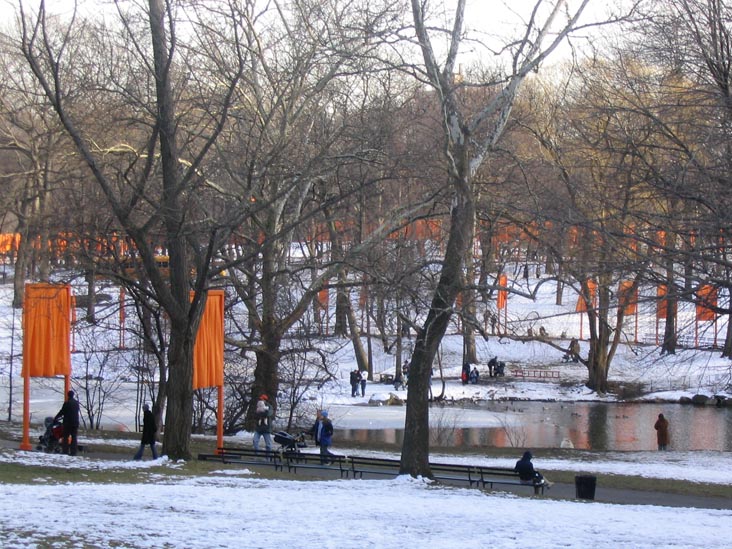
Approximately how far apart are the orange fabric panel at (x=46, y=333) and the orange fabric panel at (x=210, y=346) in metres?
3.17

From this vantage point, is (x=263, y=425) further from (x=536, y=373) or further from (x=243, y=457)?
(x=536, y=373)

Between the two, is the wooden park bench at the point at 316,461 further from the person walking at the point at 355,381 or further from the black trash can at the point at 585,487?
the person walking at the point at 355,381

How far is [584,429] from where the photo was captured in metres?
34.2

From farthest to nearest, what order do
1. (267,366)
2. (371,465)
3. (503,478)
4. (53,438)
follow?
(267,366), (53,438), (371,465), (503,478)

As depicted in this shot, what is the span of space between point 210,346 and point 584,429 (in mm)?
19099

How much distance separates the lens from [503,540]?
8.77m

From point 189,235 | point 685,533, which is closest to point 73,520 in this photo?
point 685,533

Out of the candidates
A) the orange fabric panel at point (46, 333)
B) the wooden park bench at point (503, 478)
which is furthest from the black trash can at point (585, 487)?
the orange fabric panel at point (46, 333)

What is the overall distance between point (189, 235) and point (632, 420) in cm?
2487

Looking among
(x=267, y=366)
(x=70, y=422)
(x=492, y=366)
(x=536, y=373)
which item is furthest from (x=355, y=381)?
(x=70, y=422)

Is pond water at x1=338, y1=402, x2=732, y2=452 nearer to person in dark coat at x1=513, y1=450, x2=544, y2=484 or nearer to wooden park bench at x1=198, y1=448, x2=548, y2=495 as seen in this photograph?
wooden park bench at x1=198, y1=448, x2=548, y2=495

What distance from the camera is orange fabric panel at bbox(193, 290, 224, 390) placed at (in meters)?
19.2

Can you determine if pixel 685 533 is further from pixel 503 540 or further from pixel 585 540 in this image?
pixel 503 540

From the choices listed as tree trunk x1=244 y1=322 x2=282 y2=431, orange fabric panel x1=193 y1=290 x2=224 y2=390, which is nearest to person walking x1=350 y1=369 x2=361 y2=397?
tree trunk x1=244 y1=322 x2=282 y2=431
